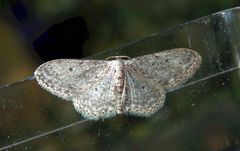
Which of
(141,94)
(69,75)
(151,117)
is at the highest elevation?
(69,75)

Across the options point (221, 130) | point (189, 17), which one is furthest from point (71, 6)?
point (221, 130)

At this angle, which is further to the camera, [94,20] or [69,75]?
[94,20]

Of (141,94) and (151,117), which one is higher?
(141,94)

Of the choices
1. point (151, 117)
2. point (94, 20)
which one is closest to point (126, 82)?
point (151, 117)

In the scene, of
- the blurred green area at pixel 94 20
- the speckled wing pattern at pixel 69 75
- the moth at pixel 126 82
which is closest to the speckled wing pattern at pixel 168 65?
the moth at pixel 126 82

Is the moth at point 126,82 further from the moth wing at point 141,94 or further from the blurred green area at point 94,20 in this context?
the blurred green area at point 94,20

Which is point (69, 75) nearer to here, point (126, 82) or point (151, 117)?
point (126, 82)

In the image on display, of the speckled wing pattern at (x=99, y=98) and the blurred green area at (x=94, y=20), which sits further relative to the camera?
the blurred green area at (x=94, y=20)
